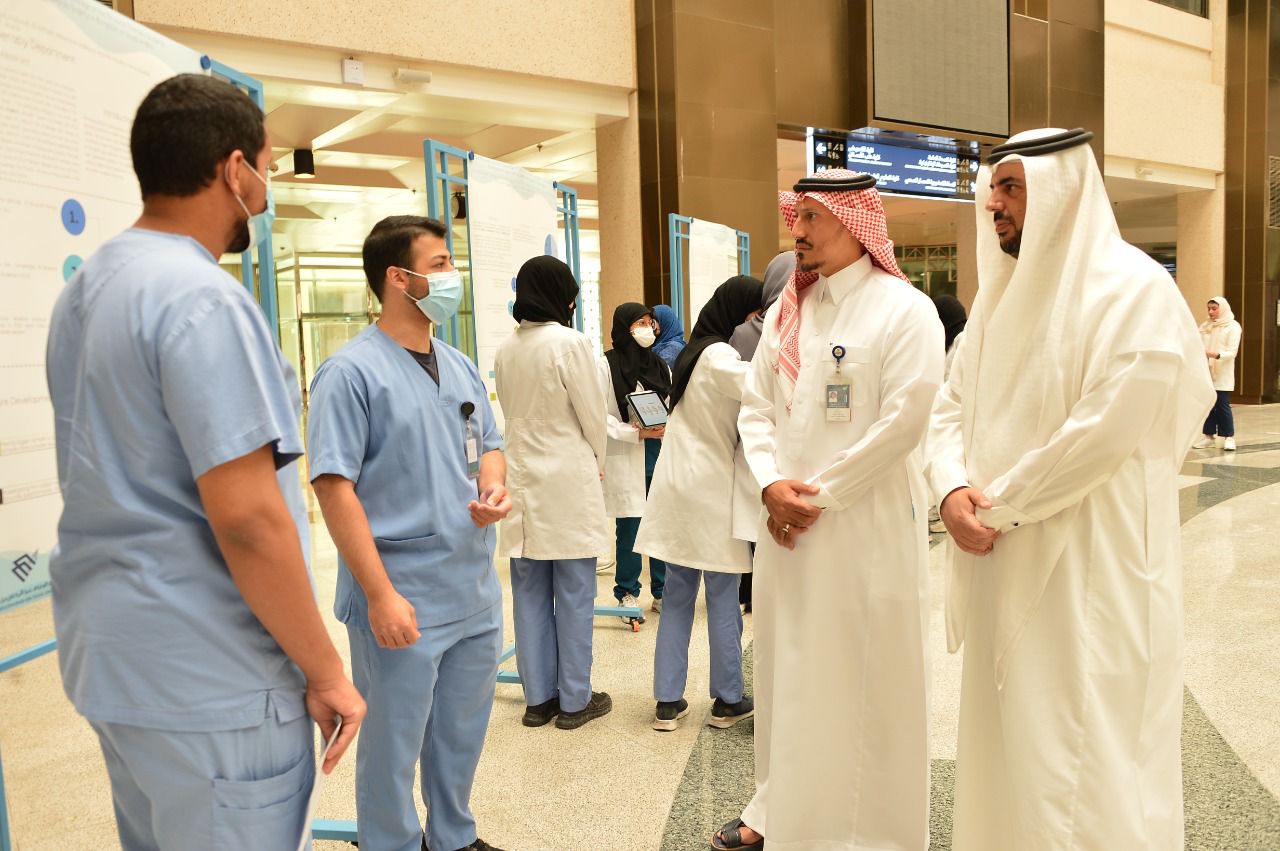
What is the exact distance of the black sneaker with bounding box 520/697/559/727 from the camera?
3.53m

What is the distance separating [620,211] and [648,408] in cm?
458

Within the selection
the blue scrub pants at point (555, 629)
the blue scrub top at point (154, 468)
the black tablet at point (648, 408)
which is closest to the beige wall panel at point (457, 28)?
the black tablet at point (648, 408)

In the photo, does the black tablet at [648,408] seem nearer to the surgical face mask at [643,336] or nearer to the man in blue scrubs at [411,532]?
the surgical face mask at [643,336]

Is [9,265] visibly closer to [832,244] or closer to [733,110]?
[832,244]

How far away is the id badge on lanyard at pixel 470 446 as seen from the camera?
226cm

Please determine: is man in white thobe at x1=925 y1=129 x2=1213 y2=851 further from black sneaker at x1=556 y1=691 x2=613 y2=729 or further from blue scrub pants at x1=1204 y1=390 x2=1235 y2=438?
blue scrub pants at x1=1204 y1=390 x2=1235 y2=438

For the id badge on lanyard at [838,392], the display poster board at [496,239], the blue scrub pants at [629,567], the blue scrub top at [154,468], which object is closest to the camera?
the blue scrub top at [154,468]

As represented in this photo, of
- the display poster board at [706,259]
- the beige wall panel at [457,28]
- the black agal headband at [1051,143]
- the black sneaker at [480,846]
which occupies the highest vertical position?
the beige wall panel at [457,28]

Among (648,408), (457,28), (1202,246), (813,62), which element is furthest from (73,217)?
(1202,246)

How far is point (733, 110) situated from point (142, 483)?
8318 mm

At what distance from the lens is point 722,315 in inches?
138

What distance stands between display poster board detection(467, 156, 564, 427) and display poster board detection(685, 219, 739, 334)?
7.60 ft

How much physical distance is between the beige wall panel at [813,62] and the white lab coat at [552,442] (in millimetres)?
6798

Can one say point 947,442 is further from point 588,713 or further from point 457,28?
point 457,28
